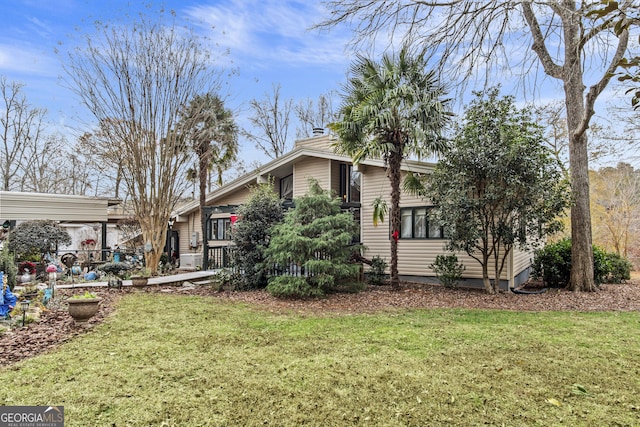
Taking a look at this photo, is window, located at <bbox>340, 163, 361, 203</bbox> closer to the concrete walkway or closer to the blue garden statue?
the concrete walkway

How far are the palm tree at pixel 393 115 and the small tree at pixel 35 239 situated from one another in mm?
9996

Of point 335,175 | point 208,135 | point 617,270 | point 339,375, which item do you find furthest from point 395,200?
point 617,270

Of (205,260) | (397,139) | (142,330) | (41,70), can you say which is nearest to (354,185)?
(397,139)

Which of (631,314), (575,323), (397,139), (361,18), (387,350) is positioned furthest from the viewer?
(397,139)

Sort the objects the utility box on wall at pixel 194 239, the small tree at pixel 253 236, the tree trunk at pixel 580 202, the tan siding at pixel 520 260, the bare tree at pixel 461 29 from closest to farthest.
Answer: the bare tree at pixel 461 29 < the tree trunk at pixel 580 202 < the small tree at pixel 253 236 < the tan siding at pixel 520 260 < the utility box on wall at pixel 194 239

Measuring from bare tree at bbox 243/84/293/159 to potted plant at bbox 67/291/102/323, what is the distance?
65.4ft

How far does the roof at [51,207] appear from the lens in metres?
13.0

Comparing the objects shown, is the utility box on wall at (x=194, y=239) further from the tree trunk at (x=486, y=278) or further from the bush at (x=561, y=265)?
A: the bush at (x=561, y=265)

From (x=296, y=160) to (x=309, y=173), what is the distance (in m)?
0.71

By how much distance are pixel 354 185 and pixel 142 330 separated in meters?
9.17

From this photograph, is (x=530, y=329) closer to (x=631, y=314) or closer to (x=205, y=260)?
(x=631, y=314)

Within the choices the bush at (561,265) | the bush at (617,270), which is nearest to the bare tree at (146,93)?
the bush at (561,265)

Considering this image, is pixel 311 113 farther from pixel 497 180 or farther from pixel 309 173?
pixel 497 180

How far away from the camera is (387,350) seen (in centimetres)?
477
